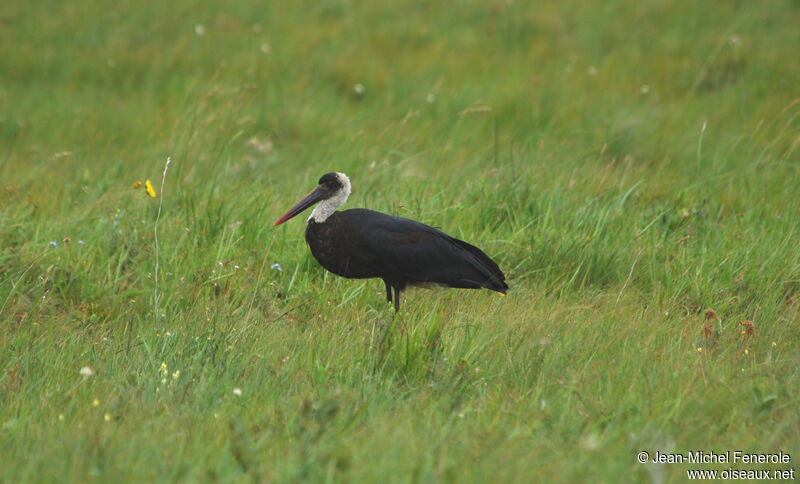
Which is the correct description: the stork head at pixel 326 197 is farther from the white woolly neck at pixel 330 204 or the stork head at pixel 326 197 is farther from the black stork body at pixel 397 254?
the black stork body at pixel 397 254

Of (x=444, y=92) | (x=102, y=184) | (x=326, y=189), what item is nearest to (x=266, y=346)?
(x=326, y=189)

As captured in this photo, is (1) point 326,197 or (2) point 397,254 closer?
(2) point 397,254

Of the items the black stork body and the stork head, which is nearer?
the black stork body

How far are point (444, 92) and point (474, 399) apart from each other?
15.6 feet

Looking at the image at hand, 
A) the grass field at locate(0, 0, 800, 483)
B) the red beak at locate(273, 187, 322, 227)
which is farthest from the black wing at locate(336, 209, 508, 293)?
the red beak at locate(273, 187, 322, 227)

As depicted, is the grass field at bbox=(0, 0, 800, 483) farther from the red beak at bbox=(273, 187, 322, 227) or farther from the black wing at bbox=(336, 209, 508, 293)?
Answer: the red beak at bbox=(273, 187, 322, 227)

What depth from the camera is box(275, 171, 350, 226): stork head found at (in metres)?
4.21

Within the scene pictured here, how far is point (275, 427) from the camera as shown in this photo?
2621 millimetres

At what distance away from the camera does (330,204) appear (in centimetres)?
423

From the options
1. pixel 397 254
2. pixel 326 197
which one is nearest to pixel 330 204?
pixel 326 197

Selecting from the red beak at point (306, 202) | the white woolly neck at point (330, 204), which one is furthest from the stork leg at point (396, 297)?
the red beak at point (306, 202)

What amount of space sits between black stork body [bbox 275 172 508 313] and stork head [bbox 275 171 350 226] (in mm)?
139

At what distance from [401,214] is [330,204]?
80 cm

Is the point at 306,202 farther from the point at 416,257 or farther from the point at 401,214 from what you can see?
the point at 401,214
